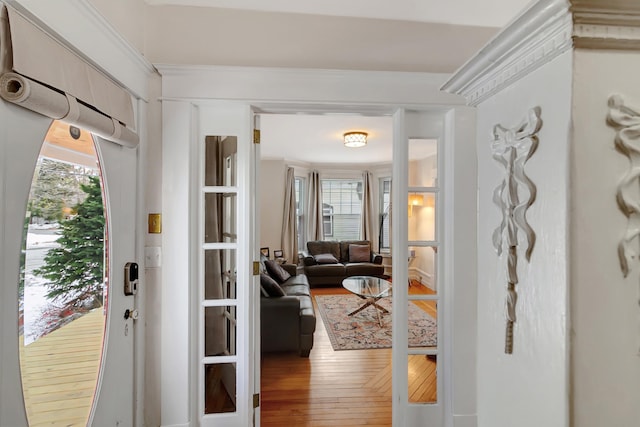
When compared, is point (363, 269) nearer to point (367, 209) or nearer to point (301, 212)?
point (367, 209)

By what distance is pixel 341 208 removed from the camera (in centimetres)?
726

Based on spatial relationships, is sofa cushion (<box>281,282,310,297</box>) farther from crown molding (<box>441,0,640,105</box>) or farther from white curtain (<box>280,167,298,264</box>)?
crown molding (<box>441,0,640,105</box>)

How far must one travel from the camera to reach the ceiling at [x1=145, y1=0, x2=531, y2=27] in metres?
1.83

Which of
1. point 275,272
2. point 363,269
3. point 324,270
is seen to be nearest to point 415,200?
point 275,272

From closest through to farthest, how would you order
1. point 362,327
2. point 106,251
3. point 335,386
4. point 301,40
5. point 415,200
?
point 106,251 < point 301,40 < point 415,200 < point 335,386 < point 362,327

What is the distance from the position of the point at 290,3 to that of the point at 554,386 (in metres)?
2.13

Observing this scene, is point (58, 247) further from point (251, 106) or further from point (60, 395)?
point (251, 106)

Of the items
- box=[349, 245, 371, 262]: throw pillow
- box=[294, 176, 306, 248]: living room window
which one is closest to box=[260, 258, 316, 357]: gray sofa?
box=[349, 245, 371, 262]: throw pillow

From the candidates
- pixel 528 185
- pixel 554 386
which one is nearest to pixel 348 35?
pixel 528 185

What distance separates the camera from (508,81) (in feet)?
1.57

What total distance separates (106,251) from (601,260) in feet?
5.94

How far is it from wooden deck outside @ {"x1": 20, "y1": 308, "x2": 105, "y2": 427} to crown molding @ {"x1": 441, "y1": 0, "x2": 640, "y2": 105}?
155 cm

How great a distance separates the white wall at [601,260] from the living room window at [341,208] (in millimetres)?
6820

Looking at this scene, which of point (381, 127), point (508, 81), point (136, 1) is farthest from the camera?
point (381, 127)
